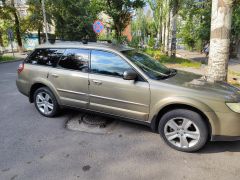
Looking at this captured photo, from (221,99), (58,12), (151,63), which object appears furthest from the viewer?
(58,12)

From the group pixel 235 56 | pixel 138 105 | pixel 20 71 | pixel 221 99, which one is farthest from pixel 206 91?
pixel 235 56

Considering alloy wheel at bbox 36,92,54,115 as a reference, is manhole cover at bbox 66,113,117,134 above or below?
below

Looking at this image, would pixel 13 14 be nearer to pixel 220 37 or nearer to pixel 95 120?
pixel 95 120

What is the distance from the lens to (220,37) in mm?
5055

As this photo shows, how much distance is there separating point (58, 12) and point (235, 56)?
19002mm

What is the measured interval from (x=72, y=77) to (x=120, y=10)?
34.9 feet

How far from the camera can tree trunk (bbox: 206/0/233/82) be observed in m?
4.88

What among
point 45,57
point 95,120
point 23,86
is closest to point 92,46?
point 45,57

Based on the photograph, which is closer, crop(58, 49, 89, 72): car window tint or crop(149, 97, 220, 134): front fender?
crop(149, 97, 220, 134): front fender

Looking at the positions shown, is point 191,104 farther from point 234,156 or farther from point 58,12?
point 58,12

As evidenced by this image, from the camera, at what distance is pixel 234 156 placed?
10.1ft

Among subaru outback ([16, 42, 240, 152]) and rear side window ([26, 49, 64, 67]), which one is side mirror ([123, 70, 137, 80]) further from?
rear side window ([26, 49, 64, 67])

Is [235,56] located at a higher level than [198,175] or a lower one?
higher

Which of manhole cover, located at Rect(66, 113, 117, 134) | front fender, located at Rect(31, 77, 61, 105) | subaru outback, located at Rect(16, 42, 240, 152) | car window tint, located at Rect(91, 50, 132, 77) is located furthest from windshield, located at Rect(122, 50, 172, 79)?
front fender, located at Rect(31, 77, 61, 105)
